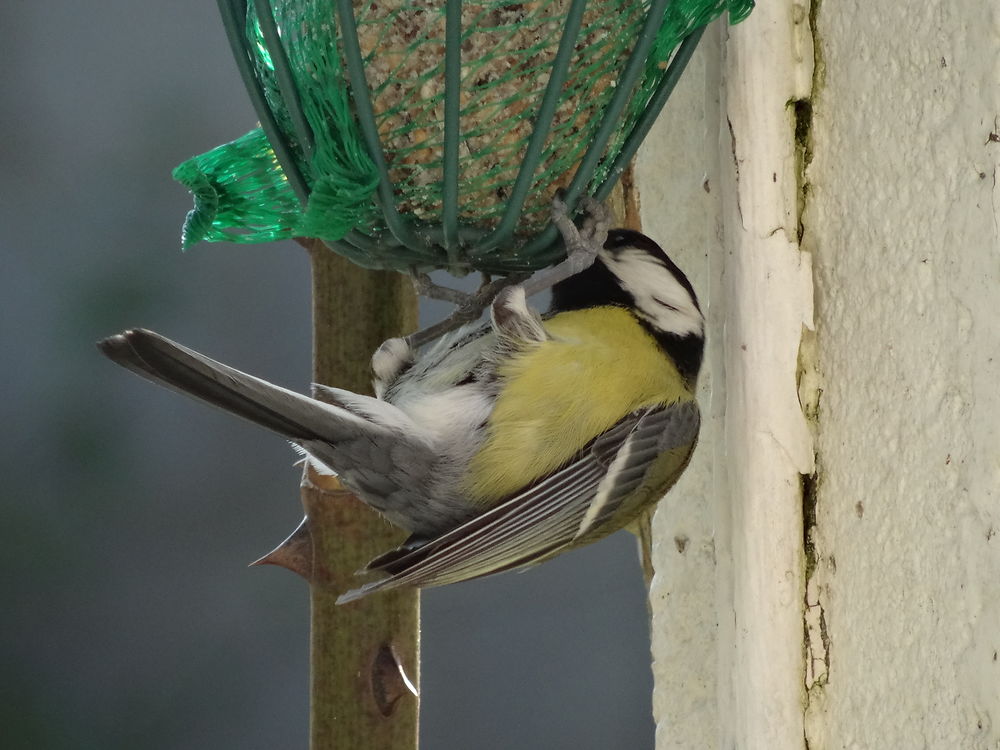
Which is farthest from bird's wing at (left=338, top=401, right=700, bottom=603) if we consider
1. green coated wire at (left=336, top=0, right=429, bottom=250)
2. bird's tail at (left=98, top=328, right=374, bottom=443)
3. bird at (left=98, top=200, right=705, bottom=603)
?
green coated wire at (left=336, top=0, right=429, bottom=250)

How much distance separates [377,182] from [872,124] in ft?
1.15

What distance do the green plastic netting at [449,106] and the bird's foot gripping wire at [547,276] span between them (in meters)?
0.02

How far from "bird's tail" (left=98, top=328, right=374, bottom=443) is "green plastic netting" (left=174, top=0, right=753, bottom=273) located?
11 cm

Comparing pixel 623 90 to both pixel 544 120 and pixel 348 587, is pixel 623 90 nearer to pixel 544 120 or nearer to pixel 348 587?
pixel 544 120

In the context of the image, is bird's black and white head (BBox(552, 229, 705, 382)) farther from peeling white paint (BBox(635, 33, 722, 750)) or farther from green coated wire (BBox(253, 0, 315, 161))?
green coated wire (BBox(253, 0, 315, 161))

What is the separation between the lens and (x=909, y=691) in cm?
77

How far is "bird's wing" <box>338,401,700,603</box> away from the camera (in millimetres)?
902

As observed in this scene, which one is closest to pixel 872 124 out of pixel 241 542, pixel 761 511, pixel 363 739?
pixel 761 511

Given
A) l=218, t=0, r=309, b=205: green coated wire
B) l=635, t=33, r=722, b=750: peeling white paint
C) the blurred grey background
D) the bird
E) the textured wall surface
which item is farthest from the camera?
the blurred grey background

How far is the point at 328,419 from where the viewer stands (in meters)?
0.88

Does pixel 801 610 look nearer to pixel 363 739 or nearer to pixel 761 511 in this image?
pixel 761 511

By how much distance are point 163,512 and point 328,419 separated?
153cm

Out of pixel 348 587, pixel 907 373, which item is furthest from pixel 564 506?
pixel 907 373

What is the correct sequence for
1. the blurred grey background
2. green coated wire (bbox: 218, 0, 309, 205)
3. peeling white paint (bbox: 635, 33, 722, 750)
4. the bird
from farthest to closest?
the blurred grey background → peeling white paint (bbox: 635, 33, 722, 750) → the bird → green coated wire (bbox: 218, 0, 309, 205)
